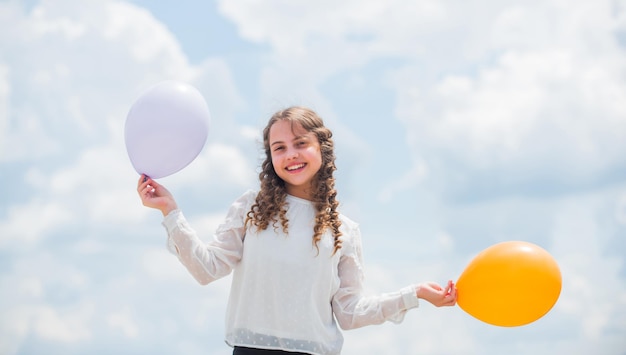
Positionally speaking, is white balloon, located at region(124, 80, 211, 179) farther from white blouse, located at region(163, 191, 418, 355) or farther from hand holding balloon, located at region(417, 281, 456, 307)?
hand holding balloon, located at region(417, 281, 456, 307)

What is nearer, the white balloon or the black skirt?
the black skirt

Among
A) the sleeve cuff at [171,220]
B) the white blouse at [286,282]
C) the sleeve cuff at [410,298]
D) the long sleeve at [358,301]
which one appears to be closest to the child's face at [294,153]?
the white blouse at [286,282]

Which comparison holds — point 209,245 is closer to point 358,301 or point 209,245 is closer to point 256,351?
point 256,351

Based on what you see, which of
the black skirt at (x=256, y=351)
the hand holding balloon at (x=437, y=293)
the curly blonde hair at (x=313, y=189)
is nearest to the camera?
the black skirt at (x=256, y=351)

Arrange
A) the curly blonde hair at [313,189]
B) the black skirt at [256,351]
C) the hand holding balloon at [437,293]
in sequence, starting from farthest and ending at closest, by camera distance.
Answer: the hand holding balloon at [437,293], the curly blonde hair at [313,189], the black skirt at [256,351]

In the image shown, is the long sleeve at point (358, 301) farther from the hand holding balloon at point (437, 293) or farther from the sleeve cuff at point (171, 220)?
the sleeve cuff at point (171, 220)

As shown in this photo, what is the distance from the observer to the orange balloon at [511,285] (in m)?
4.12

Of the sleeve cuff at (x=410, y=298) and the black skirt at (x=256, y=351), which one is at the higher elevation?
the sleeve cuff at (x=410, y=298)

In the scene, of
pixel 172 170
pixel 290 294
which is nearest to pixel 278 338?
pixel 290 294

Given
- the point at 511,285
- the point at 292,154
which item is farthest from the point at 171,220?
the point at 511,285

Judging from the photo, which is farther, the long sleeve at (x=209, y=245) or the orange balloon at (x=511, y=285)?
the orange balloon at (x=511, y=285)

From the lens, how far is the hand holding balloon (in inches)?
165

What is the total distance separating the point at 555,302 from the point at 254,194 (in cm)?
207

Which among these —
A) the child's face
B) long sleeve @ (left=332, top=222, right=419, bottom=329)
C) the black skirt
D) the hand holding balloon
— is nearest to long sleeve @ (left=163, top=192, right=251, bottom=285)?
the child's face
